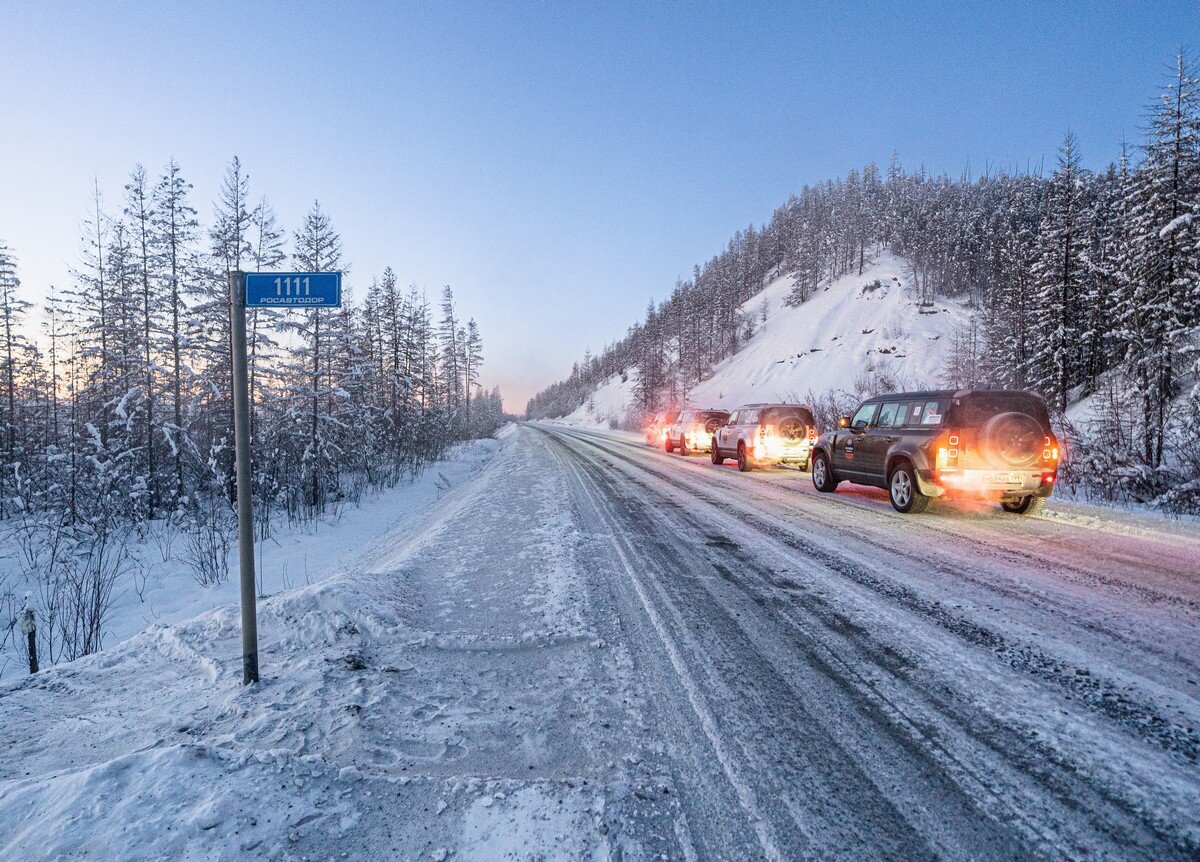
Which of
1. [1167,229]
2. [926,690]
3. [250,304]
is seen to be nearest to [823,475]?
[926,690]

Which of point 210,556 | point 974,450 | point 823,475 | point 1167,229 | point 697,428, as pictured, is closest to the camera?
point 974,450

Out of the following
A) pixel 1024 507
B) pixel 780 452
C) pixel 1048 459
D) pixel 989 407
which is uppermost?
pixel 989 407

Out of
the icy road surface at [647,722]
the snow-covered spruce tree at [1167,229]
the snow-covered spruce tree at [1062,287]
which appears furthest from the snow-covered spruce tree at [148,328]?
the snow-covered spruce tree at [1062,287]

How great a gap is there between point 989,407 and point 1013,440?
0.60 metres

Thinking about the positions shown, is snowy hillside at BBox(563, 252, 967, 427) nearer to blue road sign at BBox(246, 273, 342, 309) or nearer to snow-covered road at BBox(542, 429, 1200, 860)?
snow-covered road at BBox(542, 429, 1200, 860)

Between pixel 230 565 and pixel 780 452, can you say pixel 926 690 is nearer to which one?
pixel 230 565

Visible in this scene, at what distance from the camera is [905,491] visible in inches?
332

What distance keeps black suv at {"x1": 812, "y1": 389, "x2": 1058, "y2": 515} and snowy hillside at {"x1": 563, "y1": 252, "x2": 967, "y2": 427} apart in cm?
4221

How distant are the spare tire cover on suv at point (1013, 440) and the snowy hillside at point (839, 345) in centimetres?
4274

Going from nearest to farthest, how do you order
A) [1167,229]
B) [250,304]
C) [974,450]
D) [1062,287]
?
[250,304], [974,450], [1167,229], [1062,287]

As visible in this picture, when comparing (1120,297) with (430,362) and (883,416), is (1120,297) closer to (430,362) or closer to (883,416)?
(883,416)

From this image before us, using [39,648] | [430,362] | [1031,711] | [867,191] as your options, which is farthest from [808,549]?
[867,191]

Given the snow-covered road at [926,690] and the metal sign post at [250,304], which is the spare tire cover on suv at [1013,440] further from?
the metal sign post at [250,304]

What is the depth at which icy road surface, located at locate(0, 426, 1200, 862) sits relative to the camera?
1869 mm
